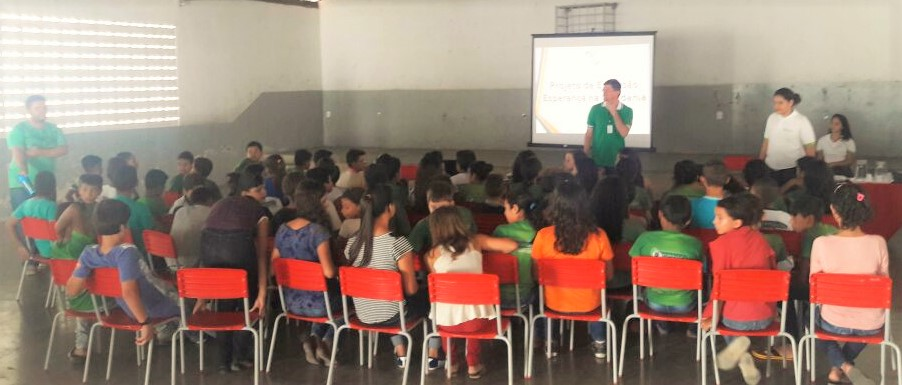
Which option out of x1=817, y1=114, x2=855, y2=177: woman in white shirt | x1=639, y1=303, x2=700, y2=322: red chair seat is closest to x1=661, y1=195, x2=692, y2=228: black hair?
x1=639, y1=303, x2=700, y2=322: red chair seat

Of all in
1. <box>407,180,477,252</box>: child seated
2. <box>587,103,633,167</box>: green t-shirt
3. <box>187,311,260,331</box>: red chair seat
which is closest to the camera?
<box>187,311,260,331</box>: red chair seat

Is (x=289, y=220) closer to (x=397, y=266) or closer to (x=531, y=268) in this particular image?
(x=397, y=266)

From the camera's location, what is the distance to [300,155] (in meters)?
7.44

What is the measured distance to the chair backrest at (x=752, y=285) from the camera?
155 inches

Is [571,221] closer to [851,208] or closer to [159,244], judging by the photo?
[851,208]

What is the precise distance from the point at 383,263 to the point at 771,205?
292 cm

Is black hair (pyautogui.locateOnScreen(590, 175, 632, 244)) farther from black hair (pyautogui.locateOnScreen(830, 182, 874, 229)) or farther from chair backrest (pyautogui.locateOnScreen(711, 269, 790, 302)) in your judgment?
black hair (pyautogui.locateOnScreen(830, 182, 874, 229))

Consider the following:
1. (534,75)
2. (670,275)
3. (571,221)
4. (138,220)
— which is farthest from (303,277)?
(534,75)

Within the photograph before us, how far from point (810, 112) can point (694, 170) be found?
5626 mm

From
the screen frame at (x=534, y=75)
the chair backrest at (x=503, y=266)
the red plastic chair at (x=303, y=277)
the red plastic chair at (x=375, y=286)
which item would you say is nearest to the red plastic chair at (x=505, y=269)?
the chair backrest at (x=503, y=266)

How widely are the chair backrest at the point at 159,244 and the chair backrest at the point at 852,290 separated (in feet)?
12.2

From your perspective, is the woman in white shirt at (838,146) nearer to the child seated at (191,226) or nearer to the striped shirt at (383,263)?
the striped shirt at (383,263)

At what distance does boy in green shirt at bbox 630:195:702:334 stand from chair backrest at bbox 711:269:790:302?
1.14 ft

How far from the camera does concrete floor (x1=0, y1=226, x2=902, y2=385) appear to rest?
15.1ft
